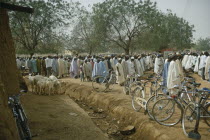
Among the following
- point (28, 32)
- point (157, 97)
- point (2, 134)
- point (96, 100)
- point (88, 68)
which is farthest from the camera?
point (28, 32)

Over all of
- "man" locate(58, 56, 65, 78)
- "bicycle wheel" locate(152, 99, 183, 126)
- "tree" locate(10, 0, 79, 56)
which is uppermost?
"tree" locate(10, 0, 79, 56)

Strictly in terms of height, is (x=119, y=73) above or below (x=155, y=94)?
above

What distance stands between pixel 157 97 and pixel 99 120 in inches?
117

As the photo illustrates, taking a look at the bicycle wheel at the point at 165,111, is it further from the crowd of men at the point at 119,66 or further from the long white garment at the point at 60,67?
the long white garment at the point at 60,67

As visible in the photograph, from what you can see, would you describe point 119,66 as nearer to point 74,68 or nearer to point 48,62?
point 74,68

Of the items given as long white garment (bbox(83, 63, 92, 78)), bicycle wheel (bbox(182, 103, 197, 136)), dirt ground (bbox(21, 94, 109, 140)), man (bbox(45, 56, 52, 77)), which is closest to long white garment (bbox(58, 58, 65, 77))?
man (bbox(45, 56, 52, 77))

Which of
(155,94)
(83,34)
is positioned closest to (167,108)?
(155,94)

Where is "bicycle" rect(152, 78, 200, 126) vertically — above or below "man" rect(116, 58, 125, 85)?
below

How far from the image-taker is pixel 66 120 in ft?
19.9

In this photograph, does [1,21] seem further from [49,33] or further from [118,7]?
[118,7]

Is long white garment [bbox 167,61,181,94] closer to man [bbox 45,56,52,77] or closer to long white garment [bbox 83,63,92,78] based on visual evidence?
long white garment [bbox 83,63,92,78]

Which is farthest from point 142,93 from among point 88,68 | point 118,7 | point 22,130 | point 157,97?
point 118,7

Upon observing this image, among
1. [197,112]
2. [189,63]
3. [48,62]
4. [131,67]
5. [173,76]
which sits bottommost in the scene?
[197,112]

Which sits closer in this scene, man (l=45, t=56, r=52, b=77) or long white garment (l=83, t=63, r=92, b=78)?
long white garment (l=83, t=63, r=92, b=78)
